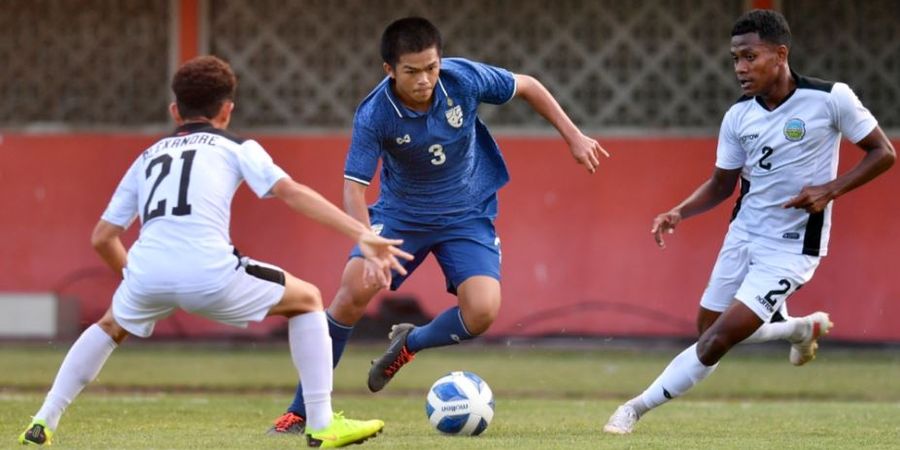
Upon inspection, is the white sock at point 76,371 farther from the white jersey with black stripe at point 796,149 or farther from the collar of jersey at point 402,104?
the white jersey with black stripe at point 796,149

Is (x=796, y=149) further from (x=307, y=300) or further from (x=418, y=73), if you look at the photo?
(x=307, y=300)

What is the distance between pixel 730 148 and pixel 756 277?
76 cm

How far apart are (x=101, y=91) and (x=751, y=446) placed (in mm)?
10116

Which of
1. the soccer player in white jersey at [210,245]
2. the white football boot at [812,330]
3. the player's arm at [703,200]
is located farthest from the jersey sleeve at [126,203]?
the white football boot at [812,330]

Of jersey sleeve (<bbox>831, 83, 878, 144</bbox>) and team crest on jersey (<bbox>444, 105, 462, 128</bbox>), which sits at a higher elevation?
jersey sleeve (<bbox>831, 83, 878, 144</bbox>)

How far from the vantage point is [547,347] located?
15445 mm

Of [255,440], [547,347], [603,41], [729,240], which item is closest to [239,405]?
[255,440]

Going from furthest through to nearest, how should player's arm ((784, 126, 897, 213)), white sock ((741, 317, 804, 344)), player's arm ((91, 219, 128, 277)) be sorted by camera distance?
white sock ((741, 317, 804, 344)) → player's arm ((784, 126, 897, 213)) → player's arm ((91, 219, 128, 277))

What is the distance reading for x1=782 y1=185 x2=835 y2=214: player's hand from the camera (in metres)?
8.00

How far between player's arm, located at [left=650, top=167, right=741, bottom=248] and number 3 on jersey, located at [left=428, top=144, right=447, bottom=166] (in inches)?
46.4

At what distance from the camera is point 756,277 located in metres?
8.19

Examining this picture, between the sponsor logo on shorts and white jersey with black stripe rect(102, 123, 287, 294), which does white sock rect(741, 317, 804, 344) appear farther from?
white jersey with black stripe rect(102, 123, 287, 294)

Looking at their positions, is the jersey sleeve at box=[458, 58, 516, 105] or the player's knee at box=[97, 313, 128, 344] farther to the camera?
the jersey sleeve at box=[458, 58, 516, 105]

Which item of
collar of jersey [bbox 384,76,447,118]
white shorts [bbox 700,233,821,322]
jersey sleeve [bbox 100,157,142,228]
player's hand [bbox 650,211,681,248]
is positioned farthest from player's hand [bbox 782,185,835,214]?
jersey sleeve [bbox 100,157,142,228]
